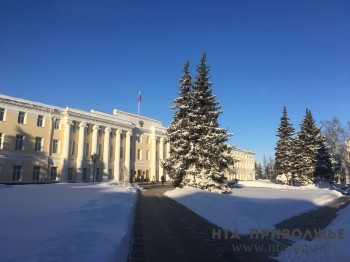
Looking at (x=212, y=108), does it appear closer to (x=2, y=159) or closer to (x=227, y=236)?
(x=227, y=236)

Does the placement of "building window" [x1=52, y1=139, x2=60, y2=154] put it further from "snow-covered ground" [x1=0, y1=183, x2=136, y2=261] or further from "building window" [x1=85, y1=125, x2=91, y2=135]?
"snow-covered ground" [x1=0, y1=183, x2=136, y2=261]

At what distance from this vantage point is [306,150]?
5081 centimetres

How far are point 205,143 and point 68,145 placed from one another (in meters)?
26.3

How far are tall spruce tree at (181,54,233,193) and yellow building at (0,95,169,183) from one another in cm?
1986

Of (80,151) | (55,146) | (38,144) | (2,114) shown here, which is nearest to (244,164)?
(80,151)

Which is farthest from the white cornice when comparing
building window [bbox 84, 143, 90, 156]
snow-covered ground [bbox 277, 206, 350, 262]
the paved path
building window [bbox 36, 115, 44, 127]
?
snow-covered ground [bbox 277, 206, 350, 262]

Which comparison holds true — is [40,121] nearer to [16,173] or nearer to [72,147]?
[72,147]

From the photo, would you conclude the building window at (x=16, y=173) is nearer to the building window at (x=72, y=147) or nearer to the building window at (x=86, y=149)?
the building window at (x=72, y=147)

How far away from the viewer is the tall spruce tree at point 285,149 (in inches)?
1980

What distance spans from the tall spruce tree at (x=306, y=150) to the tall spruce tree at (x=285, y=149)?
45.2 inches

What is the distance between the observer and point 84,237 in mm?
7953

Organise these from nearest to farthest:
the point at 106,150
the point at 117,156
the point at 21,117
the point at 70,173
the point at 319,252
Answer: the point at 319,252 < the point at 21,117 < the point at 70,173 < the point at 106,150 < the point at 117,156

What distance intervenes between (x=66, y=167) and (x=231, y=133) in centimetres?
2804

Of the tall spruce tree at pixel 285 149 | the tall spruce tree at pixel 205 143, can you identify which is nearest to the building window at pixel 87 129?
the tall spruce tree at pixel 205 143
